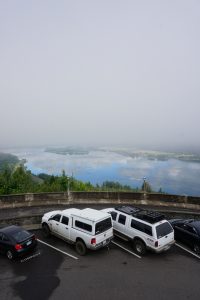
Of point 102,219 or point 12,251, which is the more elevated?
point 102,219

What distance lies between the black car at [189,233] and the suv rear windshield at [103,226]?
14.8 ft

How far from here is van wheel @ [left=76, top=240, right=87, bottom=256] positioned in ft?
46.8

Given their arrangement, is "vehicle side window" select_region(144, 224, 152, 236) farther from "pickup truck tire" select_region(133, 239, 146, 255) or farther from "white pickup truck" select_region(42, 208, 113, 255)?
"white pickup truck" select_region(42, 208, 113, 255)

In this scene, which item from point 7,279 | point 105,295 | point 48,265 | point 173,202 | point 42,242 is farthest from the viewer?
point 173,202

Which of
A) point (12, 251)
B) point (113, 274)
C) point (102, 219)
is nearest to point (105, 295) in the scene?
point (113, 274)

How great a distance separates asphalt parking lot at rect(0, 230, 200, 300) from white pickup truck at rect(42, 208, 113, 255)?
2.24 feet

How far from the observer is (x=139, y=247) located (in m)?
14.5

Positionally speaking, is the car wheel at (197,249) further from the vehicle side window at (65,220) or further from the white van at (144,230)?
the vehicle side window at (65,220)

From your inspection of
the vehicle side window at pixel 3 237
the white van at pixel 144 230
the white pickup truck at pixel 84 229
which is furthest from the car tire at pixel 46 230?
the white van at pixel 144 230

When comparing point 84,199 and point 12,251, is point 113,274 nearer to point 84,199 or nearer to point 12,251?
point 12,251

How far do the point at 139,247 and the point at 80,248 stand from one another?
331 cm

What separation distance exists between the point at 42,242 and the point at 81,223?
10.6ft

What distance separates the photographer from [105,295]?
10797 mm

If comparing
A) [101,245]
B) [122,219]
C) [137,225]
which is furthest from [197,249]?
[101,245]
